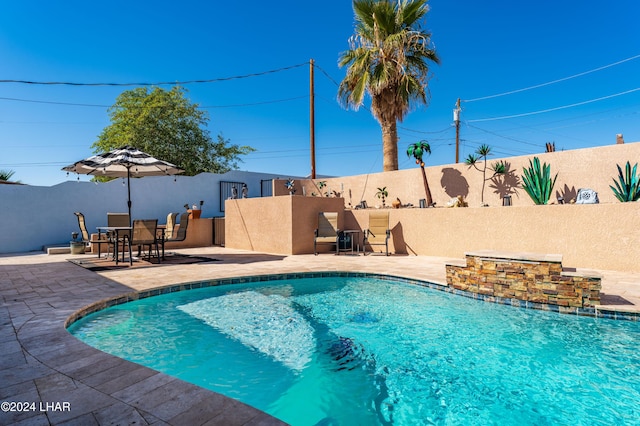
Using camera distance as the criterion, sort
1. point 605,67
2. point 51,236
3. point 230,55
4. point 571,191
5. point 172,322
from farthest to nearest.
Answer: point 230,55
point 605,67
point 51,236
point 571,191
point 172,322

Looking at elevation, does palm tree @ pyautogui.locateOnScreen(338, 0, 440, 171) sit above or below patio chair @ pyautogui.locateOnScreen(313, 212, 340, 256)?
above

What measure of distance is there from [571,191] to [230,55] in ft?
47.9

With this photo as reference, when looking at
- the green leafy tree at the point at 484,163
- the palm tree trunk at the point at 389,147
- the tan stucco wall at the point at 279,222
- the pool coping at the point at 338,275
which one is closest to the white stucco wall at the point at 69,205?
the tan stucco wall at the point at 279,222

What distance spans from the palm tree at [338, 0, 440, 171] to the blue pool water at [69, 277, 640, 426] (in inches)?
340

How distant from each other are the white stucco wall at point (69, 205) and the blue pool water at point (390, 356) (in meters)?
9.37

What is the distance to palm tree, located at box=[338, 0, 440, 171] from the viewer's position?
37.9ft

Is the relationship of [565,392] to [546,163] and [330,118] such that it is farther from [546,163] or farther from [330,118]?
[330,118]

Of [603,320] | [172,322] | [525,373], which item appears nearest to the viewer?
[525,373]

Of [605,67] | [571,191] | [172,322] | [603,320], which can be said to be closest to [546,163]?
[571,191]

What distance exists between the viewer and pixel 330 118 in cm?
1891

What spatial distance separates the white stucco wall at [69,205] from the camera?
10734 mm

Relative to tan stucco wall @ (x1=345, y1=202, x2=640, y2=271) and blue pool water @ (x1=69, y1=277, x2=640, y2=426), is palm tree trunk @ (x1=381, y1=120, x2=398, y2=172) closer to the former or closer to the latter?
tan stucco wall @ (x1=345, y1=202, x2=640, y2=271)

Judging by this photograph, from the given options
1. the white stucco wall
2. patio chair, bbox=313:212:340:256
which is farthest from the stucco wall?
the white stucco wall

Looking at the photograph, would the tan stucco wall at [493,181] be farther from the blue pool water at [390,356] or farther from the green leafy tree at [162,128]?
the green leafy tree at [162,128]
